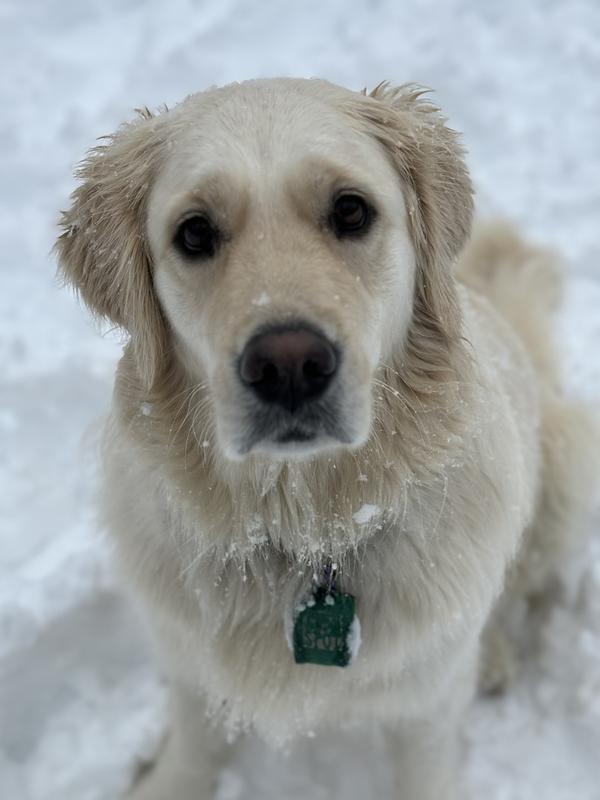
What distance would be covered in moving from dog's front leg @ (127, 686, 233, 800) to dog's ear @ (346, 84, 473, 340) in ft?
5.45

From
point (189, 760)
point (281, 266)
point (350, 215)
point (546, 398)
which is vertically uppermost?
point (350, 215)

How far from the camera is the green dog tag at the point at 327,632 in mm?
2434

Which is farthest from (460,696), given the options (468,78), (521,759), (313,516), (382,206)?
(468,78)

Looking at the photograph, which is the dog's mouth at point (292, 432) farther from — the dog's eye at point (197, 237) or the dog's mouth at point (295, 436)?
the dog's eye at point (197, 237)

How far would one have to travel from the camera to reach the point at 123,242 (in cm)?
243

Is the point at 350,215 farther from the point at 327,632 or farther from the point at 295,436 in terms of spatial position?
the point at 327,632

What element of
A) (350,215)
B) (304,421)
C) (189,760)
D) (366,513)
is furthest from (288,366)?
(189,760)

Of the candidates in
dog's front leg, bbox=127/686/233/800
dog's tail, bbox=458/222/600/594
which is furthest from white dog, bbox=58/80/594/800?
dog's tail, bbox=458/222/600/594

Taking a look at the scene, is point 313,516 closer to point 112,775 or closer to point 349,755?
point 349,755

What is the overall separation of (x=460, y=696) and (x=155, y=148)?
2.01 meters

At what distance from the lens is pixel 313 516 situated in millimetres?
2469

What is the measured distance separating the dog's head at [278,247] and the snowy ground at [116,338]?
2.99ft

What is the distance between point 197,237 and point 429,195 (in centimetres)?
69

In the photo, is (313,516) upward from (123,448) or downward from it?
downward
